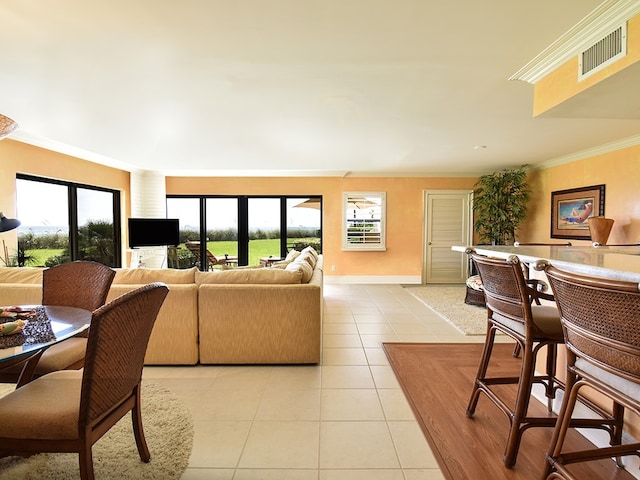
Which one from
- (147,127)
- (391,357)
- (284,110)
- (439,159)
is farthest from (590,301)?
(439,159)

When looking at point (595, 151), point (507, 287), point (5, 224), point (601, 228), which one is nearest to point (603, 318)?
point (507, 287)

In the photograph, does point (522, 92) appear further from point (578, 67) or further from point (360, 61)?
point (360, 61)

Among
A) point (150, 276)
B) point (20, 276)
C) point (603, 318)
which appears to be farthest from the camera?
point (150, 276)

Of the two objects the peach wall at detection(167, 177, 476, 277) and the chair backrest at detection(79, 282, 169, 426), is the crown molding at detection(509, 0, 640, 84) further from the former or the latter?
the peach wall at detection(167, 177, 476, 277)

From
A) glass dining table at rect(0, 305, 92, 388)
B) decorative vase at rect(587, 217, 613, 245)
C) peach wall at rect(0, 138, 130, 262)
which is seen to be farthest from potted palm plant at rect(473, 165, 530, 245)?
peach wall at rect(0, 138, 130, 262)

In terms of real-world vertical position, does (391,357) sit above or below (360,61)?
below

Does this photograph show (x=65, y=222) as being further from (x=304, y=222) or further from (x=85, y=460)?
(x=85, y=460)

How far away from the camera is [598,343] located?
101cm

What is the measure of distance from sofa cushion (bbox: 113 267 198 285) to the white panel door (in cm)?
520

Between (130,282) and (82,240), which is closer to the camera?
(130,282)

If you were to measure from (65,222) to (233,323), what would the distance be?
12.9 feet

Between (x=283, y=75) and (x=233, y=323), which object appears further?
(x=233, y=323)

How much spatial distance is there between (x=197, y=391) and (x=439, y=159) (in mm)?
4934

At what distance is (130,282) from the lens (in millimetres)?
2715
